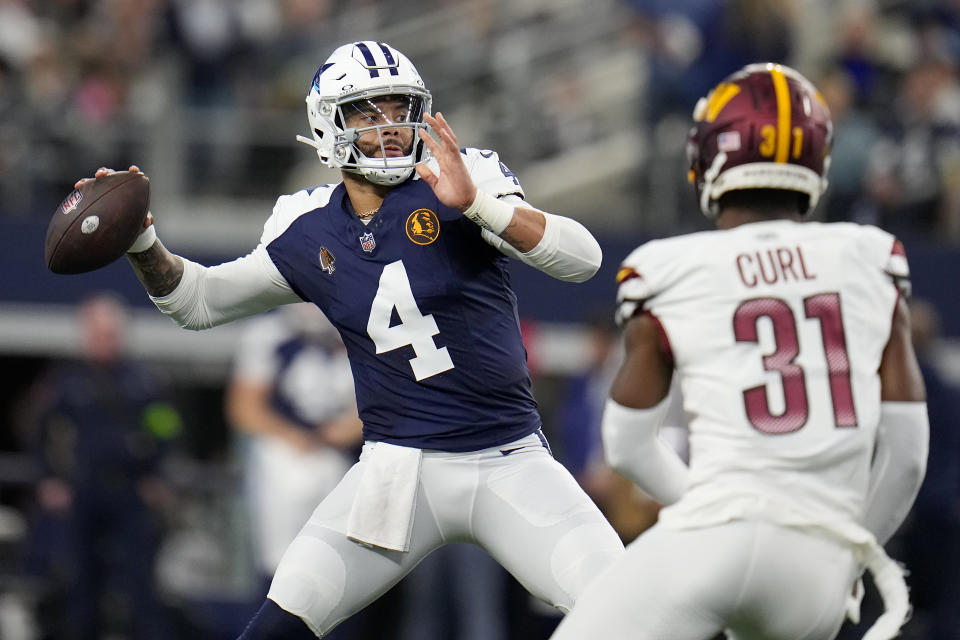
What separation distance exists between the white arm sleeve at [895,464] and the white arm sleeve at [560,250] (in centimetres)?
102

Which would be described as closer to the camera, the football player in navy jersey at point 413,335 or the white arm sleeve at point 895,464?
the white arm sleeve at point 895,464

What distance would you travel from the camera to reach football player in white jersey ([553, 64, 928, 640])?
3.15m

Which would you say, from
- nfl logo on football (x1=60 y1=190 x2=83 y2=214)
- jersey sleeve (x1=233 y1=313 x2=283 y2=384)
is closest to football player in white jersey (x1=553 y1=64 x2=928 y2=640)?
nfl logo on football (x1=60 y1=190 x2=83 y2=214)

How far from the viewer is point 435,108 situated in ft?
31.3

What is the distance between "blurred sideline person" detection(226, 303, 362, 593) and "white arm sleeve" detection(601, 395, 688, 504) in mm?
3757

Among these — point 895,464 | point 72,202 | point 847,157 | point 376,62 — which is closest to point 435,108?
point 847,157

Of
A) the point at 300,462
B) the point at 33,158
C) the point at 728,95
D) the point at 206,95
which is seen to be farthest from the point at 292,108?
the point at 728,95

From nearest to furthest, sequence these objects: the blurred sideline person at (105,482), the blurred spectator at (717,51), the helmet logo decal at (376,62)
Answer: the helmet logo decal at (376,62) → the blurred sideline person at (105,482) → the blurred spectator at (717,51)

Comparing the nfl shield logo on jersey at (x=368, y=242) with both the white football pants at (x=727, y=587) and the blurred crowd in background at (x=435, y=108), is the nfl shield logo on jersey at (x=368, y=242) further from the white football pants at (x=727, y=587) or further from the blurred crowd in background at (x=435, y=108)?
the blurred crowd in background at (x=435, y=108)

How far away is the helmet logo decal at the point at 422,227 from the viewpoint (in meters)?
4.18

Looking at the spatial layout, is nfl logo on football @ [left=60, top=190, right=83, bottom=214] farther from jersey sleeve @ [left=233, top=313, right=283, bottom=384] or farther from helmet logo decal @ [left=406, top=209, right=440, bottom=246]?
jersey sleeve @ [left=233, top=313, right=283, bottom=384]

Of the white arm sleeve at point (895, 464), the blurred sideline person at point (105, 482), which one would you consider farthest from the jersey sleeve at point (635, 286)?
the blurred sideline person at point (105, 482)

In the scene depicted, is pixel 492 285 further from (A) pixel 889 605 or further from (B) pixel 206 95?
(B) pixel 206 95

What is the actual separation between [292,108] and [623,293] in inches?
268
